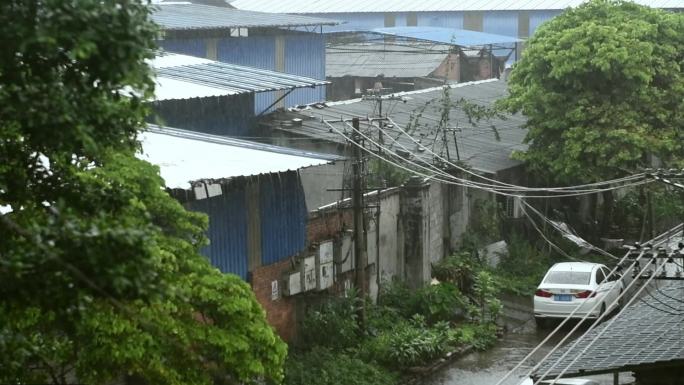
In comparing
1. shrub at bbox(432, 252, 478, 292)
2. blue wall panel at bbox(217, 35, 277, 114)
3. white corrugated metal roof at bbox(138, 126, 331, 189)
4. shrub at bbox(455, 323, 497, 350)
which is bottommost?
shrub at bbox(455, 323, 497, 350)

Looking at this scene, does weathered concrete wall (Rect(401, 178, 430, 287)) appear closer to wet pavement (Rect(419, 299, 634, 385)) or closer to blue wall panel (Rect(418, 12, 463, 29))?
wet pavement (Rect(419, 299, 634, 385))

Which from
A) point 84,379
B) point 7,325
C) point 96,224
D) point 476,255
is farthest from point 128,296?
point 476,255

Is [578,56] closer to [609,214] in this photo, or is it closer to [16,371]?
[609,214]

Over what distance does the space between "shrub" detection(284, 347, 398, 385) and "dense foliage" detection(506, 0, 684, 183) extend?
32.0ft

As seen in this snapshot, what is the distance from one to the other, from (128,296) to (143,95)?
1220 mm

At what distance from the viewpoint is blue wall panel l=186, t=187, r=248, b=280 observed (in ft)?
53.7

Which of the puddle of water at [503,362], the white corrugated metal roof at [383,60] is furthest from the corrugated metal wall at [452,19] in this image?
the puddle of water at [503,362]

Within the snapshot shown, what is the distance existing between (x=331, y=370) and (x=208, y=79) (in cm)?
964

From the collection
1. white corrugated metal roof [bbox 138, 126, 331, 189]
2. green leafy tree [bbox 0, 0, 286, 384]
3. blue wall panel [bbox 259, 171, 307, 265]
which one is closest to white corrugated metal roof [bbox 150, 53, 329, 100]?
white corrugated metal roof [bbox 138, 126, 331, 189]

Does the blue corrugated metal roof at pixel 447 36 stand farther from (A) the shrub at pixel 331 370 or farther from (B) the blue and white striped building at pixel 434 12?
(A) the shrub at pixel 331 370

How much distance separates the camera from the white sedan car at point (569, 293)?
71.7 ft

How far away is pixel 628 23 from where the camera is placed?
26.6m

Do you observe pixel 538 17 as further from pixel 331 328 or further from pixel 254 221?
pixel 254 221

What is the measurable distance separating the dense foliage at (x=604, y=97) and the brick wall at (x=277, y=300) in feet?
31.0
